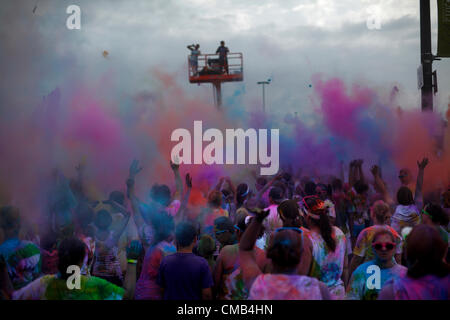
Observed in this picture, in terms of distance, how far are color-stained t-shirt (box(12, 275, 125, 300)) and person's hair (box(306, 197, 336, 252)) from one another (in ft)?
6.00

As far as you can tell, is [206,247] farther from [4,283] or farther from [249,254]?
[4,283]

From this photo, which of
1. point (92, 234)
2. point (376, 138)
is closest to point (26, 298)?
point (92, 234)

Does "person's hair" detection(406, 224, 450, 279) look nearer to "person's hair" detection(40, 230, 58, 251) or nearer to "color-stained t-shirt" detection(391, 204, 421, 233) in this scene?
"color-stained t-shirt" detection(391, 204, 421, 233)

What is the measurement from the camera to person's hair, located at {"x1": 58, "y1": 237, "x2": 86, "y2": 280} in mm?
3119

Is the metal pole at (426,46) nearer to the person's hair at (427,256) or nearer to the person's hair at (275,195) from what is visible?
the person's hair at (275,195)

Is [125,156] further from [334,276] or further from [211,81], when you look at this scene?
[334,276]

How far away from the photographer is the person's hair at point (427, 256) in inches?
104

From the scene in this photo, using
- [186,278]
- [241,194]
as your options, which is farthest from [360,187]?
[186,278]

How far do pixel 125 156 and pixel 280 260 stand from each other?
31.9 ft

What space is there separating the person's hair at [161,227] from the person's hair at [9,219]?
1.20 m

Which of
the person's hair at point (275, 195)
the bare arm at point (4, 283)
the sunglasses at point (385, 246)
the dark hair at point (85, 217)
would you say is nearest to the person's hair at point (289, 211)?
the sunglasses at point (385, 246)

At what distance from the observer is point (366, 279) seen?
138 inches

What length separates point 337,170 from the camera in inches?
520

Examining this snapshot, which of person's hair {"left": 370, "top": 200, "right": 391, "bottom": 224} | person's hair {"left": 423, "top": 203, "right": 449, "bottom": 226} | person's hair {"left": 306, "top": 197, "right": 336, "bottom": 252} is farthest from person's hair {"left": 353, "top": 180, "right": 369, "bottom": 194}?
person's hair {"left": 306, "top": 197, "right": 336, "bottom": 252}
